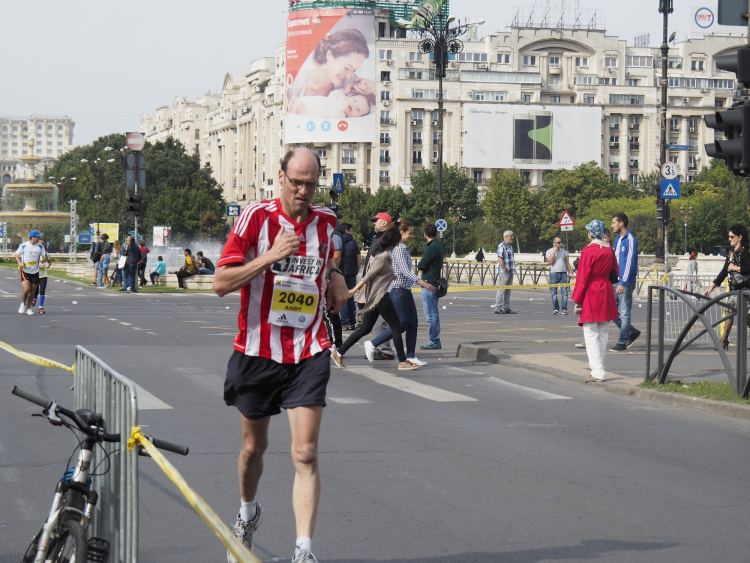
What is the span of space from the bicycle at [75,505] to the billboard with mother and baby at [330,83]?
355 feet

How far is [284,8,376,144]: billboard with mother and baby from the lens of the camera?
364 feet

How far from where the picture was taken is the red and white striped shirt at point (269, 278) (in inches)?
191

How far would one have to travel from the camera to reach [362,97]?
112125mm

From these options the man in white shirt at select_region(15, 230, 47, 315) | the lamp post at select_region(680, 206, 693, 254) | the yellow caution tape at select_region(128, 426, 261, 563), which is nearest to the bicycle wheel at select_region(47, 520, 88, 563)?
the yellow caution tape at select_region(128, 426, 261, 563)

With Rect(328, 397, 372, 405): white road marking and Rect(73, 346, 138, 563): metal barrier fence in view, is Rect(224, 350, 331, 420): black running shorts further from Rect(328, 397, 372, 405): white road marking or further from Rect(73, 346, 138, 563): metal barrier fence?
Rect(328, 397, 372, 405): white road marking

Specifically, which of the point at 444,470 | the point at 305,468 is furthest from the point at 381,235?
the point at 305,468

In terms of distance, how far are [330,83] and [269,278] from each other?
354 feet

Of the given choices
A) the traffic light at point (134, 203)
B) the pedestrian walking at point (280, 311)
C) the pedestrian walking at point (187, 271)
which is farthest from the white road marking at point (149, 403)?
the pedestrian walking at point (187, 271)

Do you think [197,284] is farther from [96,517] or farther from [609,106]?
[609,106]

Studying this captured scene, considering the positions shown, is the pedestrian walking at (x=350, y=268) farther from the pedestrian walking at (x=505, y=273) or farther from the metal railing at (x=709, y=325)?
the metal railing at (x=709, y=325)

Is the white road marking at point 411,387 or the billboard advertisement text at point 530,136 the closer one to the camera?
the white road marking at point 411,387

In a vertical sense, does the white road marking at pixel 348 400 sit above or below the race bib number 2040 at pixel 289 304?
below

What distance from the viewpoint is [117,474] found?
4.07 m

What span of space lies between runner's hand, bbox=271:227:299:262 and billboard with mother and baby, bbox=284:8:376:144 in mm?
107459
